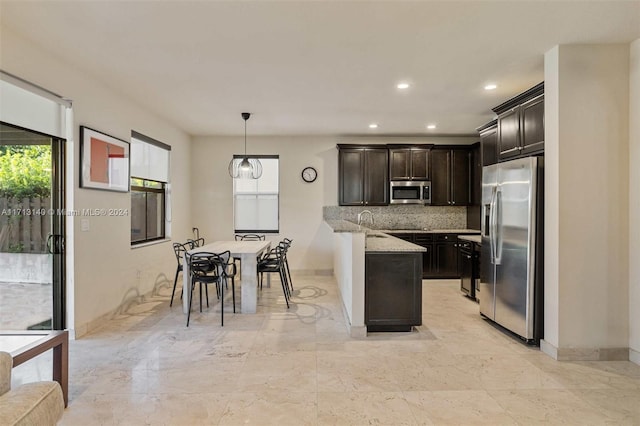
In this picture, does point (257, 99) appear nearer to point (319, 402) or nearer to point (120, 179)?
point (120, 179)

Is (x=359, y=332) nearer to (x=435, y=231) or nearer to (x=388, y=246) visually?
(x=388, y=246)

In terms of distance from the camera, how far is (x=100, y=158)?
3635 millimetres

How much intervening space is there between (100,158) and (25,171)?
752 millimetres

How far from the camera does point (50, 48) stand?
2881mm

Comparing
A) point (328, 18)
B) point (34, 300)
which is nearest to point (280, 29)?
point (328, 18)

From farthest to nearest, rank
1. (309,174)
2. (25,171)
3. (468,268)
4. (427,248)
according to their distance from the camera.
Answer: (309,174) < (427,248) < (468,268) < (25,171)

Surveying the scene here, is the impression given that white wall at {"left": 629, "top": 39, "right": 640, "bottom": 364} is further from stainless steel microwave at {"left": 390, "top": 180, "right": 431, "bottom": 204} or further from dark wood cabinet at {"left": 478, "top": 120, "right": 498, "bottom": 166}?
stainless steel microwave at {"left": 390, "top": 180, "right": 431, "bottom": 204}

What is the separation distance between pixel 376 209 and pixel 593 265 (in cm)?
385

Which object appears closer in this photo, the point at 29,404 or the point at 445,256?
the point at 29,404

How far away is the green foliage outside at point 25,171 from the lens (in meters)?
2.77

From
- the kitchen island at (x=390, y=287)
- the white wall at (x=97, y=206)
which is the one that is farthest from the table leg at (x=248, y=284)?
the white wall at (x=97, y=206)

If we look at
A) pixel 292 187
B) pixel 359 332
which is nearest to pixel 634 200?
pixel 359 332

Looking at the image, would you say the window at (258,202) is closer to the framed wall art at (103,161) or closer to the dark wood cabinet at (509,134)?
the framed wall art at (103,161)

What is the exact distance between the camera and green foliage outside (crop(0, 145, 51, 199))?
9.09 feet
